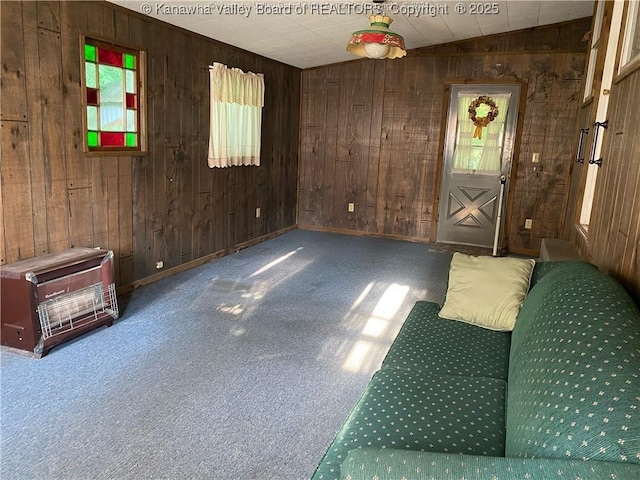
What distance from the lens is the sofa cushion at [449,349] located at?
205 centimetres

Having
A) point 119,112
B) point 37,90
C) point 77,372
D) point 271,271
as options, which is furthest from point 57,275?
point 271,271

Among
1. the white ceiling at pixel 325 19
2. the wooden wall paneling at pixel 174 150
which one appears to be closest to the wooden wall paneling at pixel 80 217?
the wooden wall paneling at pixel 174 150

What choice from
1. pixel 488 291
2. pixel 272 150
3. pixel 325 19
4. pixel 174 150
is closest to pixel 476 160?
pixel 272 150

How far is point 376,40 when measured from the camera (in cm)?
376

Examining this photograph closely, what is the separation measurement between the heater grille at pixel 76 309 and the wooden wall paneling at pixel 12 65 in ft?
3.78

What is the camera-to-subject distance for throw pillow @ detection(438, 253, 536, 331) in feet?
8.11

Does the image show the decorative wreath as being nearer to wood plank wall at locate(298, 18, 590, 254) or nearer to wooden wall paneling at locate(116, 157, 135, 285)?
wood plank wall at locate(298, 18, 590, 254)

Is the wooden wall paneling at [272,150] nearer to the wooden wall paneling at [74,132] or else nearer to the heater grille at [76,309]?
the wooden wall paneling at [74,132]

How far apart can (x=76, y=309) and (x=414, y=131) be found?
4.72m

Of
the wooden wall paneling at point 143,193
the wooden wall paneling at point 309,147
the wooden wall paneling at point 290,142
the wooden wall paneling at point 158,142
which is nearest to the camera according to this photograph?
the wooden wall paneling at point 143,193

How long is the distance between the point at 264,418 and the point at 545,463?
1579mm

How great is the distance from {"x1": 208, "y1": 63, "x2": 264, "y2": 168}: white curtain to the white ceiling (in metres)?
0.35

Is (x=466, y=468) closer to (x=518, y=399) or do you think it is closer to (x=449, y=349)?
(x=518, y=399)

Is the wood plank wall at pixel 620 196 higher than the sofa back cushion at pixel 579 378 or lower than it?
higher
